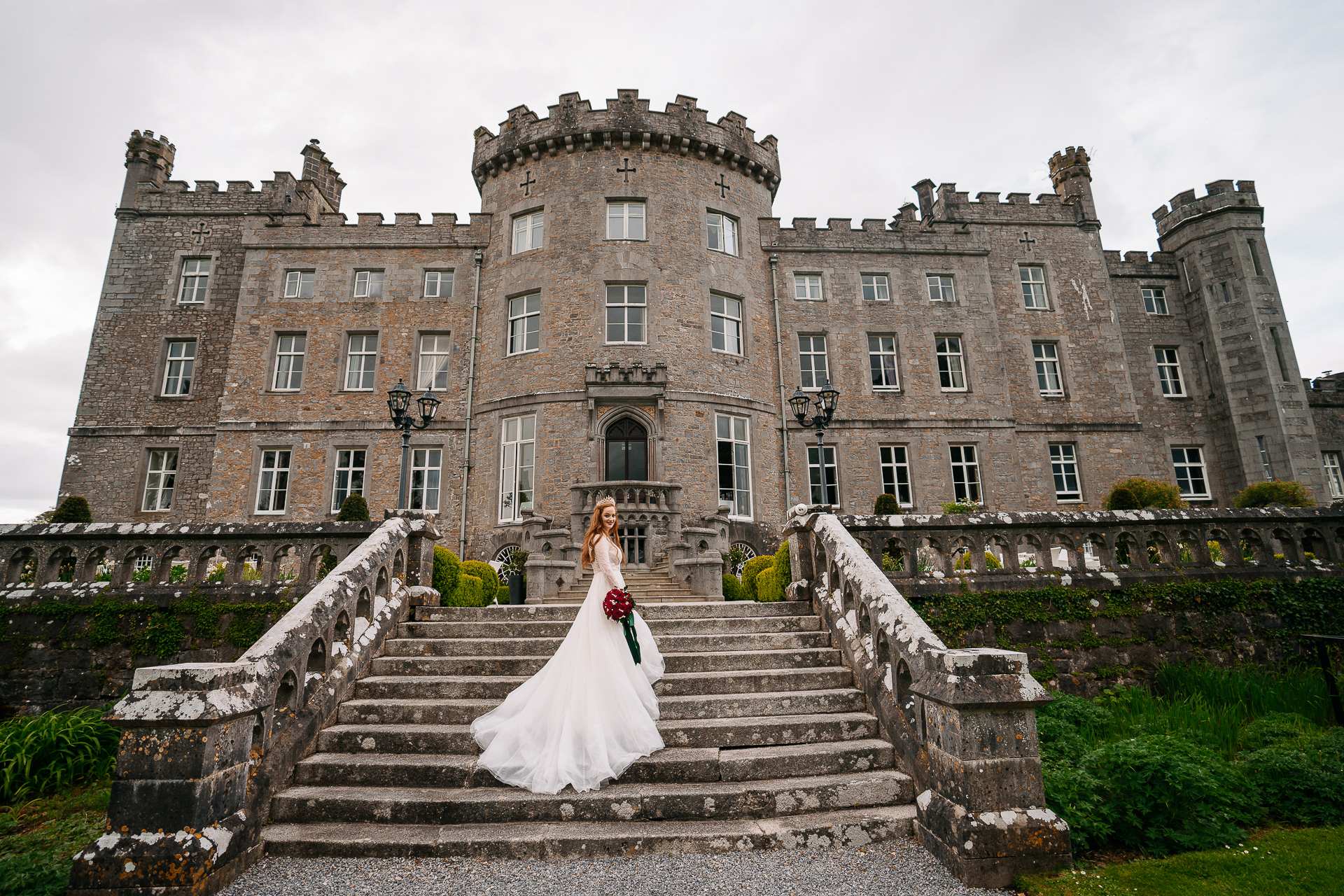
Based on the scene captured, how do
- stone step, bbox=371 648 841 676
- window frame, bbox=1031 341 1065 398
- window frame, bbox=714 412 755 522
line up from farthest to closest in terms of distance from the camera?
window frame, bbox=1031 341 1065 398 → window frame, bbox=714 412 755 522 → stone step, bbox=371 648 841 676

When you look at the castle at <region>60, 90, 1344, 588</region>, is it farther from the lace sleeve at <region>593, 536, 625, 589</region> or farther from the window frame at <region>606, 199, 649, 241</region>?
the lace sleeve at <region>593, 536, 625, 589</region>

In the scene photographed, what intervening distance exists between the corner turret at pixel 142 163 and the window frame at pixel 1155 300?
111 feet

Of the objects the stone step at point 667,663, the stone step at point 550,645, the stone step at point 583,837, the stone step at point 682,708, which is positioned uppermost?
the stone step at point 550,645

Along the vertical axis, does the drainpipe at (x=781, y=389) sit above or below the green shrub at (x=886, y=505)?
above

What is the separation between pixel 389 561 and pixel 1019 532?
7.25 meters

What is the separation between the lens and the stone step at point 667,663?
622cm

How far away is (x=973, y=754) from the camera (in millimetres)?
4039

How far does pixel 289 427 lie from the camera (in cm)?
1839

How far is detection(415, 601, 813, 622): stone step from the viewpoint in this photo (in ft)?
24.4

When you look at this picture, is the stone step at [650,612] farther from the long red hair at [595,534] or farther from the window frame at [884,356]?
the window frame at [884,356]

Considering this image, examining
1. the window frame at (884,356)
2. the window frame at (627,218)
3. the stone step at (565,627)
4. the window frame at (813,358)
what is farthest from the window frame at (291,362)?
the window frame at (884,356)

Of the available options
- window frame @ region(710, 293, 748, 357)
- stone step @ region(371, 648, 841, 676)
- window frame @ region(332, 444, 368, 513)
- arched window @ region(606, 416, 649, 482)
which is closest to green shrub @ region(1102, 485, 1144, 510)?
window frame @ region(710, 293, 748, 357)

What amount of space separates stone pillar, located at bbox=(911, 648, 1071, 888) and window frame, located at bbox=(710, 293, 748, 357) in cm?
1431

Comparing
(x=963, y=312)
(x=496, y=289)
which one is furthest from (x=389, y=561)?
(x=963, y=312)
